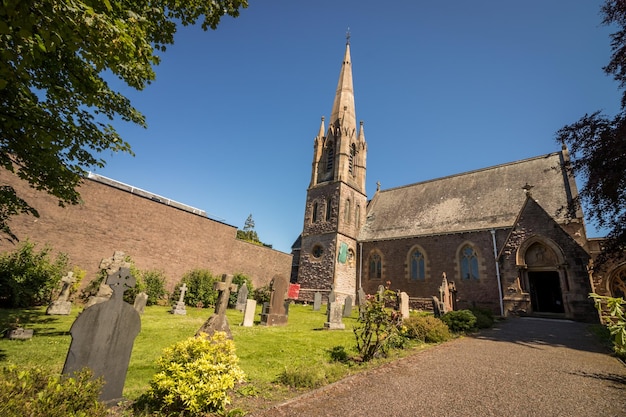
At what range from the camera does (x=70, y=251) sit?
50.6ft

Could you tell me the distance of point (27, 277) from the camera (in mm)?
12625

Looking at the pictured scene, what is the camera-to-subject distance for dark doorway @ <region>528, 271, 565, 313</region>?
17.5m

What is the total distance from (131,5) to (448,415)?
9.51 meters

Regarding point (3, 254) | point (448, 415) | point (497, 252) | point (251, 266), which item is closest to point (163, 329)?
point (448, 415)

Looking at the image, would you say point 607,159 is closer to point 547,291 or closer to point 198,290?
point 547,291

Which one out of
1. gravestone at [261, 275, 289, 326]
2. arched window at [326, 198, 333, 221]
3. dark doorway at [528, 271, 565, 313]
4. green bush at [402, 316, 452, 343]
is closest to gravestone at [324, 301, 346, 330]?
gravestone at [261, 275, 289, 326]

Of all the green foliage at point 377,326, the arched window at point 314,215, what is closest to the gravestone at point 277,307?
the green foliage at point 377,326

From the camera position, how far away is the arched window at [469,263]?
19.4 metres

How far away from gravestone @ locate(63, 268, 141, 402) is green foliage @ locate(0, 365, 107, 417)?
978mm

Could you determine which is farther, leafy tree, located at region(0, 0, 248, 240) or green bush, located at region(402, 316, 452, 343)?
green bush, located at region(402, 316, 452, 343)

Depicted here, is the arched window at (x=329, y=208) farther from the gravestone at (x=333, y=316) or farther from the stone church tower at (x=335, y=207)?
the gravestone at (x=333, y=316)

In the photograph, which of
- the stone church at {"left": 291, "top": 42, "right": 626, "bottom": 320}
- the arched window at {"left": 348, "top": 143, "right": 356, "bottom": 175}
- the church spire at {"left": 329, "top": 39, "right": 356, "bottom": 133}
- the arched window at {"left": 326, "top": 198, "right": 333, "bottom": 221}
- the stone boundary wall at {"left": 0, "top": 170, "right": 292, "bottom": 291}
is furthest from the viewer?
the church spire at {"left": 329, "top": 39, "right": 356, "bottom": 133}

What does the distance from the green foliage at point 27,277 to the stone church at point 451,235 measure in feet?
54.4

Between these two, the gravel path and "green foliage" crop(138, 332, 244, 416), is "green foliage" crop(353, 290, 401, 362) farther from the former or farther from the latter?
"green foliage" crop(138, 332, 244, 416)
